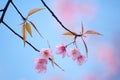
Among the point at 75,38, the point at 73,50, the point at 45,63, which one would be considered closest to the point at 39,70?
the point at 45,63

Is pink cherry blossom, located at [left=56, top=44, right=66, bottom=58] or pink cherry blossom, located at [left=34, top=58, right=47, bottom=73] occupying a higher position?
pink cherry blossom, located at [left=56, top=44, right=66, bottom=58]

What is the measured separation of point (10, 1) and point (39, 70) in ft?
1.38

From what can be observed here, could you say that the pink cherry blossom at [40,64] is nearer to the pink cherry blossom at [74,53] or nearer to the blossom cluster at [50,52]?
the blossom cluster at [50,52]

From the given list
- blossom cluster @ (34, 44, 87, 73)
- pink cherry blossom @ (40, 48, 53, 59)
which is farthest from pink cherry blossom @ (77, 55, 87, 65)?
pink cherry blossom @ (40, 48, 53, 59)

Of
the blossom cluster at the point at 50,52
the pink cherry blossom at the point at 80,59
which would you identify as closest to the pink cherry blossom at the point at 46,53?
the blossom cluster at the point at 50,52

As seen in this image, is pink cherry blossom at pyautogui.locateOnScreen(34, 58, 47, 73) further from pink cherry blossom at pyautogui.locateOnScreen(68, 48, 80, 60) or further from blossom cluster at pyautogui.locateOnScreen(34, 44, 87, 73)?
pink cherry blossom at pyautogui.locateOnScreen(68, 48, 80, 60)

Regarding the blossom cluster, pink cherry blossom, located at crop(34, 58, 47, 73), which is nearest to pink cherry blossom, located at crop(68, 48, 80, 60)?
the blossom cluster

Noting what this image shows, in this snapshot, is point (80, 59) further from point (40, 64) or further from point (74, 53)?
point (40, 64)

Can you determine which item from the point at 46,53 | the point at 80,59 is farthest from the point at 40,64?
the point at 80,59

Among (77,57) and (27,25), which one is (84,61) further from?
(27,25)

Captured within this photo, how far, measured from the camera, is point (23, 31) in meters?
1.02

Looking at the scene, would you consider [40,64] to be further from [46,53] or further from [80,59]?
[80,59]

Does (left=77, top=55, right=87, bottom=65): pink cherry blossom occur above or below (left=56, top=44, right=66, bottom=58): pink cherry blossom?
below

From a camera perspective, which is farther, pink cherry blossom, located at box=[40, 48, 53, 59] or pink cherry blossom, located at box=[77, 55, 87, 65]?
pink cherry blossom, located at box=[77, 55, 87, 65]
